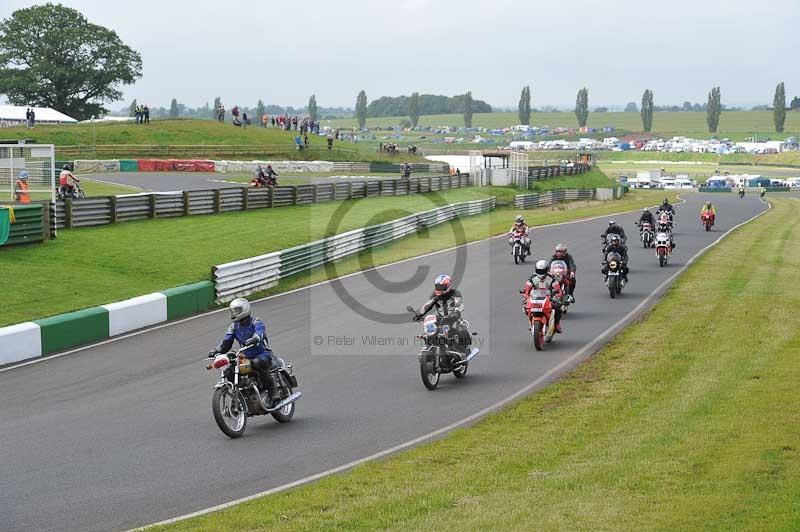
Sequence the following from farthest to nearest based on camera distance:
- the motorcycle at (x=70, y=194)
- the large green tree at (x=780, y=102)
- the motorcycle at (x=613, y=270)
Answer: the large green tree at (x=780, y=102) → the motorcycle at (x=70, y=194) → the motorcycle at (x=613, y=270)

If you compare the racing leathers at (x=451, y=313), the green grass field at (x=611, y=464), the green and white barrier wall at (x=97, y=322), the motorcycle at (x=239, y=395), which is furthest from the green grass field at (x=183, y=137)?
the motorcycle at (x=239, y=395)

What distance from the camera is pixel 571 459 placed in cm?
1194

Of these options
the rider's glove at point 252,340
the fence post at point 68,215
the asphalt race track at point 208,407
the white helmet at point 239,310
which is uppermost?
the fence post at point 68,215

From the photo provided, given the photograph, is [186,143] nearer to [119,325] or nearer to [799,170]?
[119,325]

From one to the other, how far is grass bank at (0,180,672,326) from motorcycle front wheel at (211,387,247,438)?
8.79 metres

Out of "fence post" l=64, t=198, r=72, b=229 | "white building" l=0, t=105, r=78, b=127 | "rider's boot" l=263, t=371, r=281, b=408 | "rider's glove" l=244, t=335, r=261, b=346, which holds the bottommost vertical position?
"rider's boot" l=263, t=371, r=281, b=408

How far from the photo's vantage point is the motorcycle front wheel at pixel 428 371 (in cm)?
1655

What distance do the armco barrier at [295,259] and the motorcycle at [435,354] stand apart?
9.91 m

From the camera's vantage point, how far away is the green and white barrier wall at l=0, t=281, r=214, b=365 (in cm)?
1876

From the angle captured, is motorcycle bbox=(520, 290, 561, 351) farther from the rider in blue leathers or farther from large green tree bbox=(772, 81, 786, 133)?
large green tree bbox=(772, 81, 786, 133)

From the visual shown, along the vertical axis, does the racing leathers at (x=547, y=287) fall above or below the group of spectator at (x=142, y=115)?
below

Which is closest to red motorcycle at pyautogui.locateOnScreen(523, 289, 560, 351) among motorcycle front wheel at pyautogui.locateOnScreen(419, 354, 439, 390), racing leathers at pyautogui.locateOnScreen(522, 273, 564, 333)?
racing leathers at pyautogui.locateOnScreen(522, 273, 564, 333)

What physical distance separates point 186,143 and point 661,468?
3059 inches

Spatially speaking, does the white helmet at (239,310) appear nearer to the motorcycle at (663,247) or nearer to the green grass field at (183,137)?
the motorcycle at (663,247)
